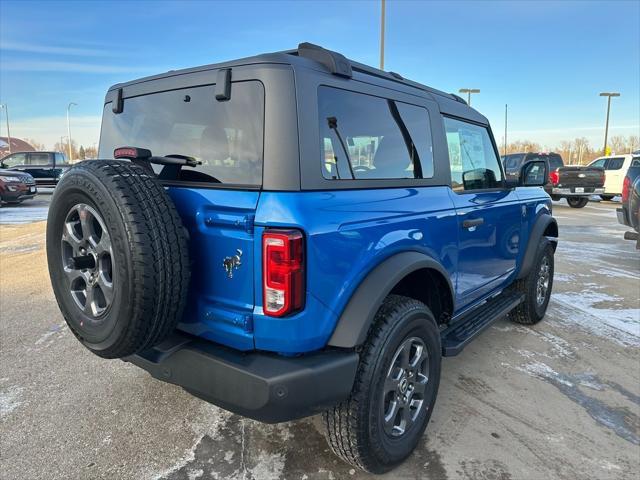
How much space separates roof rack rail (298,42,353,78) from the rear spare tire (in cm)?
95

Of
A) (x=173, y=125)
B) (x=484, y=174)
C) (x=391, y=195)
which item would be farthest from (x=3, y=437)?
(x=484, y=174)

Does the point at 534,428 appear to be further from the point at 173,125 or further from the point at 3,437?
the point at 3,437

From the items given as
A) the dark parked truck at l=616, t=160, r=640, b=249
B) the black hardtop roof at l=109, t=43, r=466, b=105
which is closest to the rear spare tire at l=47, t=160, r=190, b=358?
the black hardtop roof at l=109, t=43, r=466, b=105

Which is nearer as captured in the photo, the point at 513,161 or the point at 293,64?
the point at 293,64

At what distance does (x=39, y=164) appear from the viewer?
66.8 feet

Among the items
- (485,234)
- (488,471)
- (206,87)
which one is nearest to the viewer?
(206,87)

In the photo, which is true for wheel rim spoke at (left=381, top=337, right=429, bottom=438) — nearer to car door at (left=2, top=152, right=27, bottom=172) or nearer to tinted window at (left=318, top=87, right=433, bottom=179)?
tinted window at (left=318, top=87, right=433, bottom=179)

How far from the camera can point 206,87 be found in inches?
86.4

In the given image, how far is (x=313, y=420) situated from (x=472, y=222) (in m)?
1.66

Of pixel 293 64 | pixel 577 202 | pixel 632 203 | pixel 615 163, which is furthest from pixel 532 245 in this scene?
pixel 615 163

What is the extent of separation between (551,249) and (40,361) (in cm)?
484

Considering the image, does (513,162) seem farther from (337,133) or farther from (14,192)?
(14,192)

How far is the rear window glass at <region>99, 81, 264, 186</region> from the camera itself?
6.52ft

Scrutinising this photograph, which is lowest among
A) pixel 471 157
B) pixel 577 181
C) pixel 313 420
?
pixel 313 420
